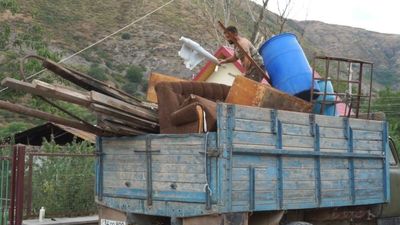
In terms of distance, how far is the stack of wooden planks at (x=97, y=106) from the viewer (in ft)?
18.2

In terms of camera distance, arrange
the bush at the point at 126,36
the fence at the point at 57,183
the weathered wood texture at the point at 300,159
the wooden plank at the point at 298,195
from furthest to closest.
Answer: the bush at the point at 126,36
the fence at the point at 57,183
the wooden plank at the point at 298,195
the weathered wood texture at the point at 300,159

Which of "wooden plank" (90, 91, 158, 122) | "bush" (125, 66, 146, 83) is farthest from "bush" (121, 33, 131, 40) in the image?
"wooden plank" (90, 91, 158, 122)

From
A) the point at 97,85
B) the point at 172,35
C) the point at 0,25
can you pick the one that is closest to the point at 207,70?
the point at 0,25

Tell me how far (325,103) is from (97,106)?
2.97 metres

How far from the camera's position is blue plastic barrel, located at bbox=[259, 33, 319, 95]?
732 centimetres

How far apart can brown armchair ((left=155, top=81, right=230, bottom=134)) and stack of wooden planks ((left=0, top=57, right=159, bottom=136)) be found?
272 mm

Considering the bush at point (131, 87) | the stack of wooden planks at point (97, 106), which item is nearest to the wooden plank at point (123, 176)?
the stack of wooden planks at point (97, 106)

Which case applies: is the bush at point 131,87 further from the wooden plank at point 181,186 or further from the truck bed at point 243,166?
the wooden plank at point 181,186

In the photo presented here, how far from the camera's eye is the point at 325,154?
635cm

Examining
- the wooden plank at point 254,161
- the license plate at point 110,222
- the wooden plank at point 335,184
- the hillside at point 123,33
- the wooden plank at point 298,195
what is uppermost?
the hillside at point 123,33

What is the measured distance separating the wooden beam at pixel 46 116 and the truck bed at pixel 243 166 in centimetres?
27

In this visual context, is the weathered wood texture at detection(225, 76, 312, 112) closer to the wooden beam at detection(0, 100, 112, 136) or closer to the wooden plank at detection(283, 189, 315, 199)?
the wooden plank at detection(283, 189, 315, 199)

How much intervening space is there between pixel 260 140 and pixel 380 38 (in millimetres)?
111548

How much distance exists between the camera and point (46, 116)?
589cm
